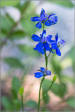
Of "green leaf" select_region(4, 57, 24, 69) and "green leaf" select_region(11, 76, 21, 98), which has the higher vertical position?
"green leaf" select_region(4, 57, 24, 69)

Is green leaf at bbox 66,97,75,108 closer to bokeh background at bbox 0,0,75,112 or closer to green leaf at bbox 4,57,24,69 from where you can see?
bokeh background at bbox 0,0,75,112

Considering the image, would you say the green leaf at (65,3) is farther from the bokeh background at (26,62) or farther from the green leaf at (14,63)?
the green leaf at (14,63)

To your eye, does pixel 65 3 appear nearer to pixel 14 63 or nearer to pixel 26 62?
pixel 14 63

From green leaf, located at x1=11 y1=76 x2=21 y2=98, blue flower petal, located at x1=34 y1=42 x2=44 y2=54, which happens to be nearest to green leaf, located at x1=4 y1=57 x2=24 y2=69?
green leaf, located at x1=11 y1=76 x2=21 y2=98

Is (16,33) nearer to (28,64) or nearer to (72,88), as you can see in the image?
(28,64)

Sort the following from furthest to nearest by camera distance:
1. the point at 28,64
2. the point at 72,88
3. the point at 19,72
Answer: the point at 19,72, the point at 72,88, the point at 28,64

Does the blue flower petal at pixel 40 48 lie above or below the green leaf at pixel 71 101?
above

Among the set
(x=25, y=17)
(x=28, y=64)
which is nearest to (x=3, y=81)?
(x=28, y=64)

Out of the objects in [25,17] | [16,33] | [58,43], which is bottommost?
[58,43]

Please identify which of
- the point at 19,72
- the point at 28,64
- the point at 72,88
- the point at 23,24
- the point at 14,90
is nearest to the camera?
the point at 14,90

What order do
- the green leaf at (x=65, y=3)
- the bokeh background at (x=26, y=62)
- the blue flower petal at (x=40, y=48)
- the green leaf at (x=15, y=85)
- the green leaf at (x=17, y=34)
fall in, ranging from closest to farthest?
the blue flower petal at (x=40, y=48) → the green leaf at (x=15, y=85) → the bokeh background at (x=26, y=62) → the green leaf at (x=65, y=3) → the green leaf at (x=17, y=34)

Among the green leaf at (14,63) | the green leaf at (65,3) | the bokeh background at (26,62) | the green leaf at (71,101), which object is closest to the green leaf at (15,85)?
the bokeh background at (26,62)
